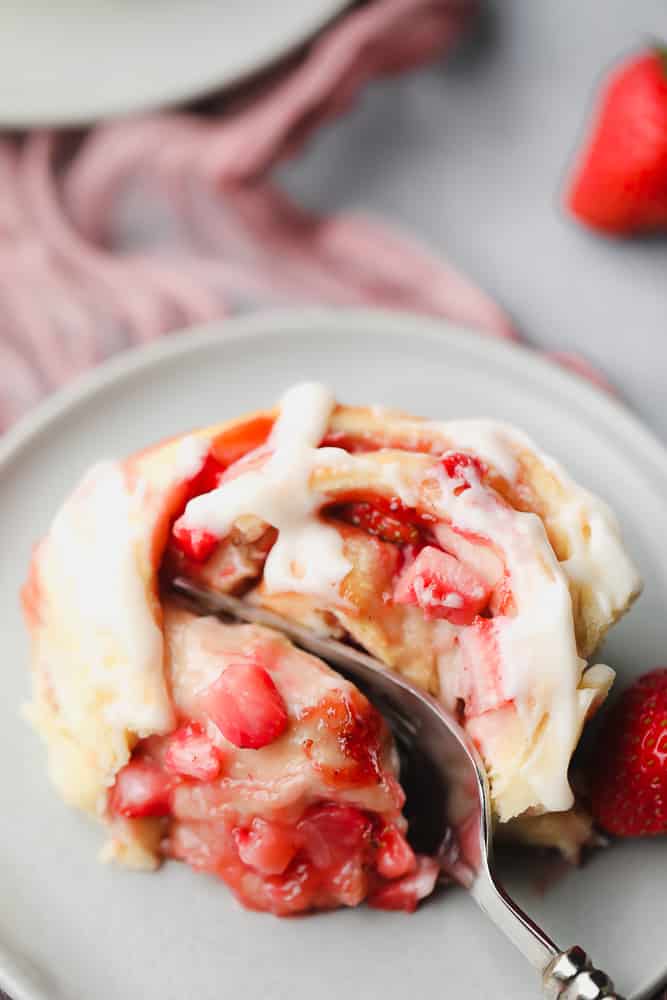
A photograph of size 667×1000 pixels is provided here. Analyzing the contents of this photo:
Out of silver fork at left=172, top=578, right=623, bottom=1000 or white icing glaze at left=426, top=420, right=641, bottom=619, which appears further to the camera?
white icing glaze at left=426, top=420, right=641, bottom=619

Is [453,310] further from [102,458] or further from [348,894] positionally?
[348,894]

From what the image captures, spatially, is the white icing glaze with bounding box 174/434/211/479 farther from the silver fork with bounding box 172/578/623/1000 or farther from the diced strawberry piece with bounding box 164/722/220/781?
the diced strawberry piece with bounding box 164/722/220/781

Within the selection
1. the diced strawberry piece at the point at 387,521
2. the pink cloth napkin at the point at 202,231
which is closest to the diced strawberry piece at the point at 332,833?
the diced strawberry piece at the point at 387,521

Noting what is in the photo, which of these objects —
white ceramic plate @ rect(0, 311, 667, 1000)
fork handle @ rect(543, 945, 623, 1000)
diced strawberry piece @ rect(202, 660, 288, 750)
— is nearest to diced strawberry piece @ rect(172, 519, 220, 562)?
diced strawberry piece @ rect(202, 660, 288, 750)

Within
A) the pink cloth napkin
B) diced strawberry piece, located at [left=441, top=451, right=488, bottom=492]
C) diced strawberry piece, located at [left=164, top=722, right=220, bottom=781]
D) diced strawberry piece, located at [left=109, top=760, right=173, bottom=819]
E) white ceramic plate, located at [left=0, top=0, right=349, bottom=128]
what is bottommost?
diced strawberry piece, located at [left=109, top=760, right=173, bottom=819]

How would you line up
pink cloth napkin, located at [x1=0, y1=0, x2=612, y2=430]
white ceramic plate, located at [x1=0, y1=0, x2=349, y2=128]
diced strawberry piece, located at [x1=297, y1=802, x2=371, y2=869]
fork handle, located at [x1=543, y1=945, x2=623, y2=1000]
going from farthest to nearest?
white ceramic plate, located at [x1=0, y1=0, x2=349, y2=128] < pink cloth napkin, located at [x1=0, y1=0, x2=612, y2=430] < diced strawberry piece, located at [x1=297, y1=802, x2=371, y2=869] < fork handle, located at [x1=543, y1=945, x2=623, y2=1000]

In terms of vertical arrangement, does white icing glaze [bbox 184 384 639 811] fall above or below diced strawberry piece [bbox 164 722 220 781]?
above

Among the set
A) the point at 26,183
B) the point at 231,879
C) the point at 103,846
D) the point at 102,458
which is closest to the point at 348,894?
the point at 231,879

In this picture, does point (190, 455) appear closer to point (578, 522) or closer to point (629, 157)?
point (578, 522)
